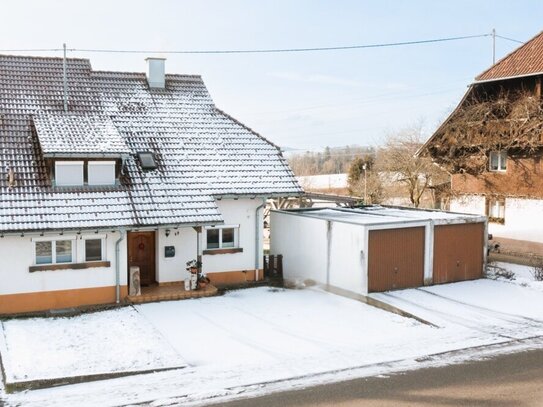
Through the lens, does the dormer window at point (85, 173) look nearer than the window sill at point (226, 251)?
Yes

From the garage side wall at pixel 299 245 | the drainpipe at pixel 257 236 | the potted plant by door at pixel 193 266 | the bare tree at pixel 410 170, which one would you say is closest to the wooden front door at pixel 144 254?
the potted plant by door at pixel 193 266

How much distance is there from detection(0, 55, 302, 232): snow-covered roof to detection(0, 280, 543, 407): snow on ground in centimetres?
301

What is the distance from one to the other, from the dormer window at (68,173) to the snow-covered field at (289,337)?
3.91 meters

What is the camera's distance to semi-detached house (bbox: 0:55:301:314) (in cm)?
1639

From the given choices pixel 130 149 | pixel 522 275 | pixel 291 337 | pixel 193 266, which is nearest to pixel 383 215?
pixel 522 275

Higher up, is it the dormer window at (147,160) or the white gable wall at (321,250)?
the dormer window at (147,160)

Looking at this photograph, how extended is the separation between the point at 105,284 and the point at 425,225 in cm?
945

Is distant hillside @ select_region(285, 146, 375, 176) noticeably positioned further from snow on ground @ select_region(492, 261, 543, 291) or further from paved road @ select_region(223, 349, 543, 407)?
paved road @ select_region(223, 349, 543, 407)

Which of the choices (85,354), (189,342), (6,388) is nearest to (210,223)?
(189,342)

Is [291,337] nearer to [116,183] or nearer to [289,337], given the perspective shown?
[289,337]

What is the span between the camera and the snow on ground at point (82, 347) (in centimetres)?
1188

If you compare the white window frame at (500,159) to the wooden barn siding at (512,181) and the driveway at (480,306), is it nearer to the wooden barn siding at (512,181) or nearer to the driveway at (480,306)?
the wooden barn siding at (512,181)

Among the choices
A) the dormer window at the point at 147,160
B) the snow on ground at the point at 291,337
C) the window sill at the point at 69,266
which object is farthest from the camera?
the dormer window at the point at 147,160

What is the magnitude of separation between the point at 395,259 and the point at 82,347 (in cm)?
924
